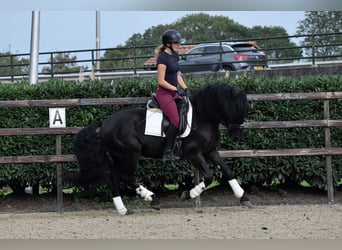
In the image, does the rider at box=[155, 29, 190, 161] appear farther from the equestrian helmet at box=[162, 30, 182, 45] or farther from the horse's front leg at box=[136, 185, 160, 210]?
the horse's front leg at box=[136, 185, 160, 210]

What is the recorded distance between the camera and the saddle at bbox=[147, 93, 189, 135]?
7.87 meters

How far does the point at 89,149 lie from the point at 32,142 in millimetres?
→ 1288

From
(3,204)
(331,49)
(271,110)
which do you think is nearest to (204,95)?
(271,110)

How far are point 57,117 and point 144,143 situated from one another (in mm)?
1463

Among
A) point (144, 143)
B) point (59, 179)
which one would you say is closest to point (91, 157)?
point (144, 143)

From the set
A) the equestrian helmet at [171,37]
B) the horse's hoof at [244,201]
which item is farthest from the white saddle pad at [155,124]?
the horse's hoof at [244,201]

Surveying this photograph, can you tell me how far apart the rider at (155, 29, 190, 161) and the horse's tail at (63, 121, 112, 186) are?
87cm

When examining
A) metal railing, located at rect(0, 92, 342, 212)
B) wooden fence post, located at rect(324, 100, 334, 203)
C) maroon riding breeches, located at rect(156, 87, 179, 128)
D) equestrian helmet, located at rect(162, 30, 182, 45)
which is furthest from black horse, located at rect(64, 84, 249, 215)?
wooden fence post, located at rect(324, 100, 334, 203)

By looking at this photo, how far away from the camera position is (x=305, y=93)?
8.58 metres

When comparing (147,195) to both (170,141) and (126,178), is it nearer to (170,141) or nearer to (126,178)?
(126,178)

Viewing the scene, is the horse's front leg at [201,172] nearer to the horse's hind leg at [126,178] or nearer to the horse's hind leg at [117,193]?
the horse's hind leg at [126,178]

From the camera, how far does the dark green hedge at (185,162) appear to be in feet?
28.9

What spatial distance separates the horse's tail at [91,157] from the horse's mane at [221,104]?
1407mm

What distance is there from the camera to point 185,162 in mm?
8914
